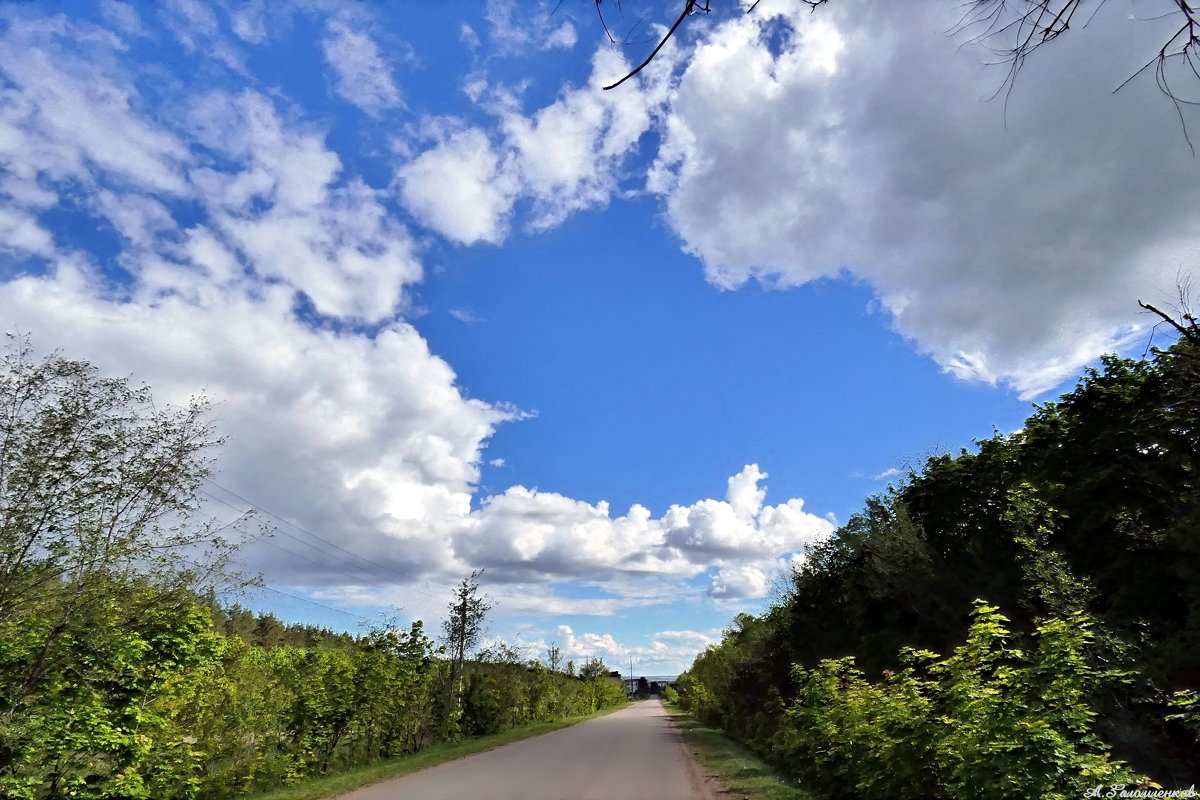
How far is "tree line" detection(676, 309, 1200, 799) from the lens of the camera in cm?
568

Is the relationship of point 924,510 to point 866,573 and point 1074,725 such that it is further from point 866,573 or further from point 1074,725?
point 1074,725

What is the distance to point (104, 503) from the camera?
10195 mm

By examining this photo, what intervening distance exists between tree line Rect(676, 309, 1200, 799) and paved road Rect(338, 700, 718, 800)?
9.92 feet

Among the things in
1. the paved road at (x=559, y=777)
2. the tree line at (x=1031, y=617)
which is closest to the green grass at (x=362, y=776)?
the paved road at (x=559, y=777)

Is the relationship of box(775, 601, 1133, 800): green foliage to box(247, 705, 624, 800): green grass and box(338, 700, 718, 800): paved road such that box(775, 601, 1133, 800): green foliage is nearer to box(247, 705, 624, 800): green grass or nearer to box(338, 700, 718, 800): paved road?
box(338, 700, 718, 800): paved road

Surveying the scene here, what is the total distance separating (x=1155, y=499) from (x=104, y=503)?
17.4 m

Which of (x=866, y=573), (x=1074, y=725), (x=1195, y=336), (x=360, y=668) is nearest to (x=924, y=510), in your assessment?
(x=866, y=573)

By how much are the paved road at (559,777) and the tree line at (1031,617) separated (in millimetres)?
3023

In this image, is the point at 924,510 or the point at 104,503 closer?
the point at 104,503

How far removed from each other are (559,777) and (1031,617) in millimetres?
10533

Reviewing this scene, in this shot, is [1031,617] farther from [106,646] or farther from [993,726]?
[106,646]

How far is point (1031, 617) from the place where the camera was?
12070 mm

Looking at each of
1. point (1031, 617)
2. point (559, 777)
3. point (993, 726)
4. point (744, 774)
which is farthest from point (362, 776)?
point (1031, 617)

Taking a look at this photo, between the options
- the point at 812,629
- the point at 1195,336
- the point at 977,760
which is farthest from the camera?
the point at 812,629
